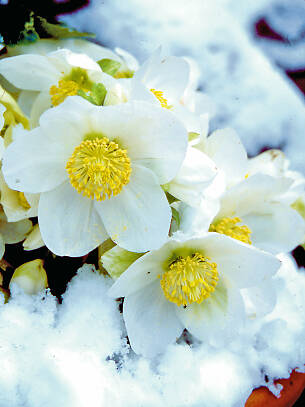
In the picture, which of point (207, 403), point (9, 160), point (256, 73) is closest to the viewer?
point (9, 160)

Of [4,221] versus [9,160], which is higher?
[9,160]

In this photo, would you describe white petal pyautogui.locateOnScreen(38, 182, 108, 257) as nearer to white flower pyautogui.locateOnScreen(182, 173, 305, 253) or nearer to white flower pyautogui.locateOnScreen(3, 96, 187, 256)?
white flower pyautogui.locateOnScreen(3, 96, 187, 256)

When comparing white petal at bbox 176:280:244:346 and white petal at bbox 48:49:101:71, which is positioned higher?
white petal at bbox 48:49:101:71

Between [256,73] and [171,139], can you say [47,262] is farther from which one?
[256,73]

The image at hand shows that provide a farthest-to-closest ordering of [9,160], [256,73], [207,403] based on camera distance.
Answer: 1. [256,73]
2. [207,403]
3. [9,160]

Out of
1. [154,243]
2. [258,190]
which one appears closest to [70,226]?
[154,243]

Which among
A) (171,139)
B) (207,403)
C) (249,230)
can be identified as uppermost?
(171,139)

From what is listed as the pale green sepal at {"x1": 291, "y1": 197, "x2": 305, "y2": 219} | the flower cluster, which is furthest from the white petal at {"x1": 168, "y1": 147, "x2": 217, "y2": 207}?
the pale green sepal at {"x1": 291, "y1": 197, "x2": 305, "y2": 219}
